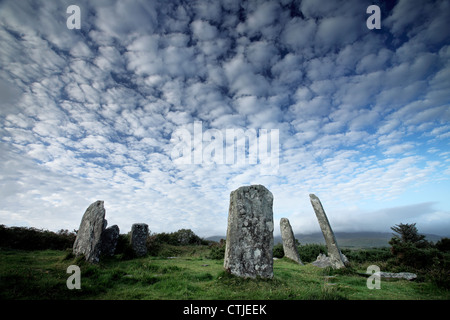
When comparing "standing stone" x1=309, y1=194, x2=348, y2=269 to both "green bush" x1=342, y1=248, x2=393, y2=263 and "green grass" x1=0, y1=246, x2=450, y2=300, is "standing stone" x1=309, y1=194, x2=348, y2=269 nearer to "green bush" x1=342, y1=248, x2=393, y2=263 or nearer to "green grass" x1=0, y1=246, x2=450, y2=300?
"green grass" x1=0, y1=246, x2=450, y2=300

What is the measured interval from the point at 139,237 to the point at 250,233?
35.4 feet

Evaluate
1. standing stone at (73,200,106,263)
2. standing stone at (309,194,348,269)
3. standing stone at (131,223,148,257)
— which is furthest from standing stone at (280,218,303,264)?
standing stone at (73,200,106,263)

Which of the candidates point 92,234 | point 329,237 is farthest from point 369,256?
point 92,234

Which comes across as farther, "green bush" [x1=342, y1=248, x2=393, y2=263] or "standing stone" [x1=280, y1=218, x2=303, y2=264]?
"standing stone" [x1=280, y1=218, x2=303, y2=264]

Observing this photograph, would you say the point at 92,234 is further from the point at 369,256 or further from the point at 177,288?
the point at 369,256

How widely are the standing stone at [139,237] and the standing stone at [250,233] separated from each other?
9576 millimetres

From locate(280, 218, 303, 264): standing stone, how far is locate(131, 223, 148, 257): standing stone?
11.8m

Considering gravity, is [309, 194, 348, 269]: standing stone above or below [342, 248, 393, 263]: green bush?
above

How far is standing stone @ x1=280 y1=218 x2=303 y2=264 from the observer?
55.4 ft

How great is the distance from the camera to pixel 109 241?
13.8 meters
